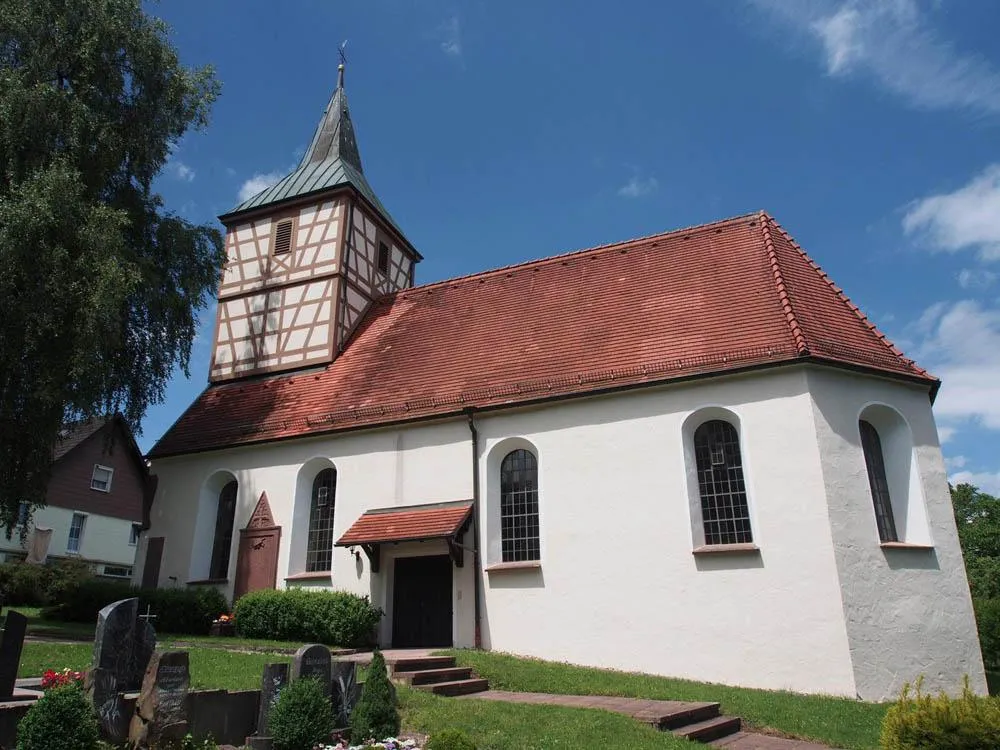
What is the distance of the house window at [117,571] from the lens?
31.7 metres

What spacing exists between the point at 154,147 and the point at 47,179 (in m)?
3.38

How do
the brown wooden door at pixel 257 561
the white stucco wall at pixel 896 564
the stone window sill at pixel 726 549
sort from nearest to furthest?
the white stucco wall at pixel 896 564 < the stone window sill at pixel 726 549 < the brown wooden door at pixel 257 561

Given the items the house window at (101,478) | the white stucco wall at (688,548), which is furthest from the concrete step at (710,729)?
the house window at (101,478)

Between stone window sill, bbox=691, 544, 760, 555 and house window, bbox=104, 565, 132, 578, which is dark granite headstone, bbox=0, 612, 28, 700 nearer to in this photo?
stone window sill, bbox=691, 544, 760, 555

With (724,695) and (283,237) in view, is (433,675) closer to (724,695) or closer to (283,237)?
(724,695)

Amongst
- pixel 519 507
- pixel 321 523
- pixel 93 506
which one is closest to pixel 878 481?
pixel 519 507

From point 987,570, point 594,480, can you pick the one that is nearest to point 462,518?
point 594,480

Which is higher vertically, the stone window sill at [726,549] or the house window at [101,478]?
the house window at [101,478]

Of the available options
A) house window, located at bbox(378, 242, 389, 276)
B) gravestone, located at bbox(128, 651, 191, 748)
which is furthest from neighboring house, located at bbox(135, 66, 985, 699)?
gravestone, located at bbox(128, 651, 191, 748)

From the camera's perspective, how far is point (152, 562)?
61.7ft

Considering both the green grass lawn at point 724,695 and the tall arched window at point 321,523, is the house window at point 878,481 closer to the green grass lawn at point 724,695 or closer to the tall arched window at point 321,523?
the green grass lawn at point 724,695

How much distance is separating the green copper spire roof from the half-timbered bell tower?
0.06 m

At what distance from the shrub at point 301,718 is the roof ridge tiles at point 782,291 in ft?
32.0

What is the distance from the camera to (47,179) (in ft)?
48.0
